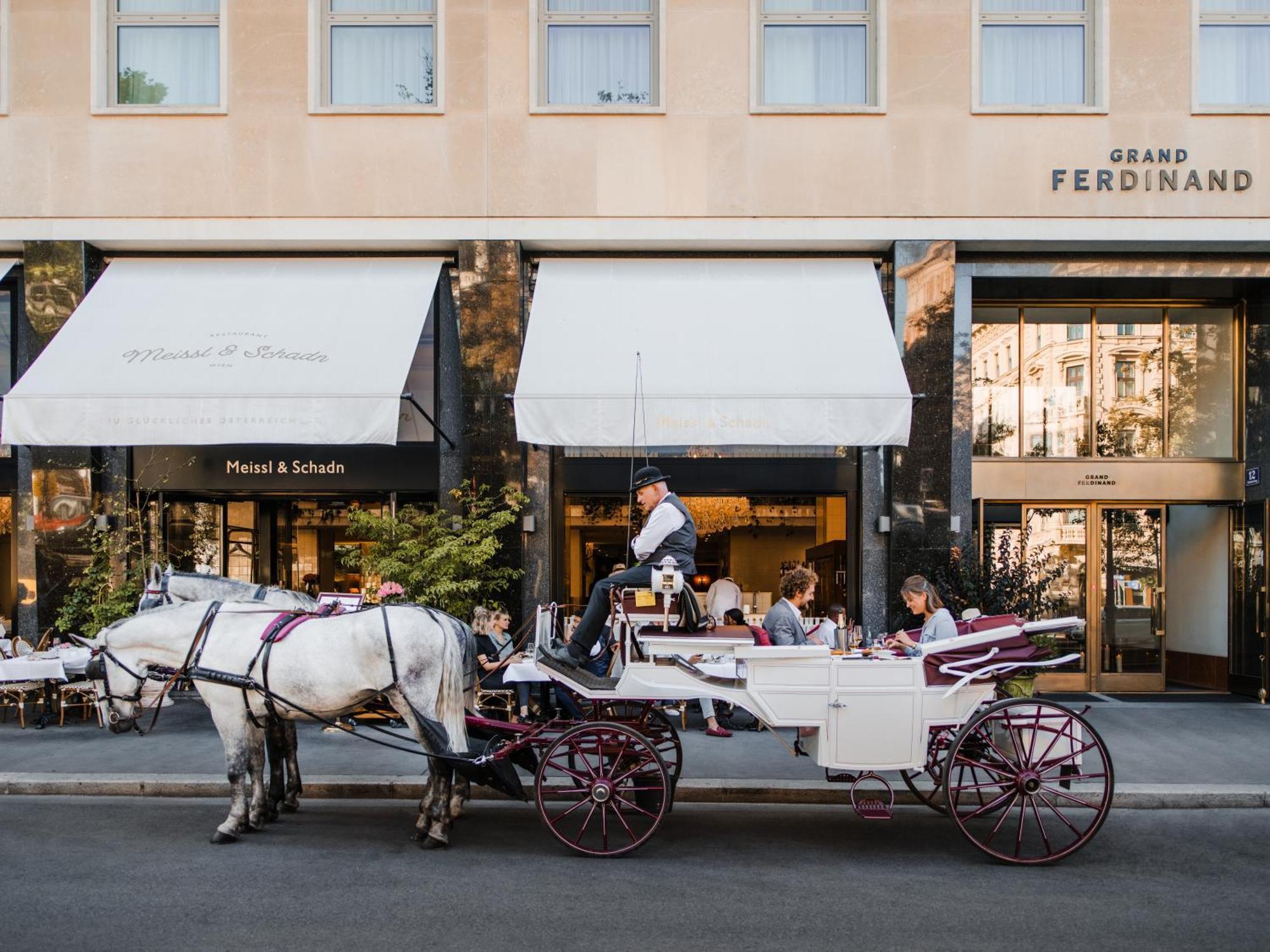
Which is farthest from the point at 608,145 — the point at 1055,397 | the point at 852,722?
the point at 852,722

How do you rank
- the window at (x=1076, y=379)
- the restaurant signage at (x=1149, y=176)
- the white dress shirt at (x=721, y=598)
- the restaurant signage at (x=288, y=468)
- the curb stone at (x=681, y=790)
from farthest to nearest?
the window at (x=1076, y=379) < the restaurant signage at (x=288, y=468) < the restaurant signage at (x=1149, y=176) < the white dress shirt at (x=721, y=598) < the curb stone at (x=681, y=790)

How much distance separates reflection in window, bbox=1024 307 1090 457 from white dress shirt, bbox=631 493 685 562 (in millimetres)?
8181

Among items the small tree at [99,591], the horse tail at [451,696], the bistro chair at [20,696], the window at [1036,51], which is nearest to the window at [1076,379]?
the window at [1036,51]

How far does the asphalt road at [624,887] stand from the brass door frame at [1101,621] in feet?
18.8

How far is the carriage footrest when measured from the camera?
624 centimetres

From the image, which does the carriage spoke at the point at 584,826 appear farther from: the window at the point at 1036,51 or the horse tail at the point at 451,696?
the window at the point at 1036,51

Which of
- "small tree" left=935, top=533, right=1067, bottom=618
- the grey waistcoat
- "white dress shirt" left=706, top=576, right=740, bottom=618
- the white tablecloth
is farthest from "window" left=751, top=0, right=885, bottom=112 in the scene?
the white tablecloth

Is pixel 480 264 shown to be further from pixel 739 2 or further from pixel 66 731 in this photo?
pixel 66 731

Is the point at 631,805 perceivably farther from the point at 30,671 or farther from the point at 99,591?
the point at 99,591

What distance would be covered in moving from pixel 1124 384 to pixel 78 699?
13.4 meters

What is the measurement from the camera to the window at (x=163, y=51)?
1216cm

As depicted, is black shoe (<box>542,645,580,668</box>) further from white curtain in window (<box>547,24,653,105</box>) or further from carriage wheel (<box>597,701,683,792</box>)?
white curtain in window (<box>547,24,653,105</box>)

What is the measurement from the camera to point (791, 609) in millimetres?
8797

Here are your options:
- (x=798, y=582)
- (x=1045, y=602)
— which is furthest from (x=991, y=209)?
(x=798, y=582)
